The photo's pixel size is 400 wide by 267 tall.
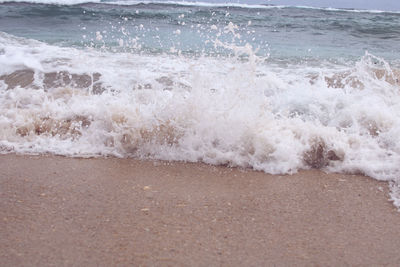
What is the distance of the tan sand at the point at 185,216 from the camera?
5.78 feet

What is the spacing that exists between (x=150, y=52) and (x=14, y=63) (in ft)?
8.77

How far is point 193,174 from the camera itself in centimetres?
271

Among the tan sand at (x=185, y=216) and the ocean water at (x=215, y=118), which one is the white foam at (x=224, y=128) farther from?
the tan sand at (x=185, y=216)

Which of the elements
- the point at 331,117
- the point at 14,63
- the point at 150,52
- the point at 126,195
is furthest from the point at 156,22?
the point at 126,195

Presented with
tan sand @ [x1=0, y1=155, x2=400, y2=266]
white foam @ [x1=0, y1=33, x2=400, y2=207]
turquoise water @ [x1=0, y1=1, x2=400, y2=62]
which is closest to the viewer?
tan sand @ [x1=0, y1=155, x2=400, y2=266]

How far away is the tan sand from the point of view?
1.76 metres

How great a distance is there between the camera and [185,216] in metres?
2.10

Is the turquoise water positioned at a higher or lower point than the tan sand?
higher

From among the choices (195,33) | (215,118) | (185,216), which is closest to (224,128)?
(215,118)

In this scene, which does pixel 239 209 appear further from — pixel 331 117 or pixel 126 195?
pixel 331 117

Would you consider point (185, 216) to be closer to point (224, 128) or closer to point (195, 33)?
point (224, 128)

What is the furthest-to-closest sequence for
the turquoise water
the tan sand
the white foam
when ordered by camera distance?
1. the turquoise water
2. the white foam
3. the tan sand

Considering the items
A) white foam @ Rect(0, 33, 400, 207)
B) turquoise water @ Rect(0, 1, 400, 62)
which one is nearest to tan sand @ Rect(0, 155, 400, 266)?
white foam @ Rect(0, 33, 400, 207)

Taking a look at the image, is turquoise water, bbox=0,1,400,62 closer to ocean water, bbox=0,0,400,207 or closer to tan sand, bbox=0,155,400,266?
ocean water, bbox=0,0,400,207
